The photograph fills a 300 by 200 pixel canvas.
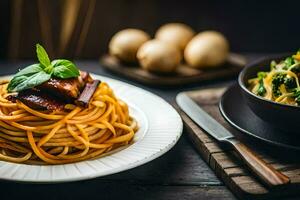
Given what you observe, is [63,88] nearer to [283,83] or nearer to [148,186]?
[148,186]

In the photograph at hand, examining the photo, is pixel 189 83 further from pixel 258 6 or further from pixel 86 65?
pixel 258 6

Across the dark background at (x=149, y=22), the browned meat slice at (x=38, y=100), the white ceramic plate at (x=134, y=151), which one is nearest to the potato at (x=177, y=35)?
the dark background at (x=149, y=22)

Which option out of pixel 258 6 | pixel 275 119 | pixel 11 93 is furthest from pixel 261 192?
pixel 258 6

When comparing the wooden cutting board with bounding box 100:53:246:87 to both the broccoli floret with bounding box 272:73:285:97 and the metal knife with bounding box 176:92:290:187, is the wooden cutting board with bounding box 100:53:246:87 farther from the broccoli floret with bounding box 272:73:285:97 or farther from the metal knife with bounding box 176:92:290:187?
the broccoli floret with bounding box 272:73:285:97

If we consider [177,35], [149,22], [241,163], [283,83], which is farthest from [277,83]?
[149,22]

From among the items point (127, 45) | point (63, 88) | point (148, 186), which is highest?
point (63, 88)
